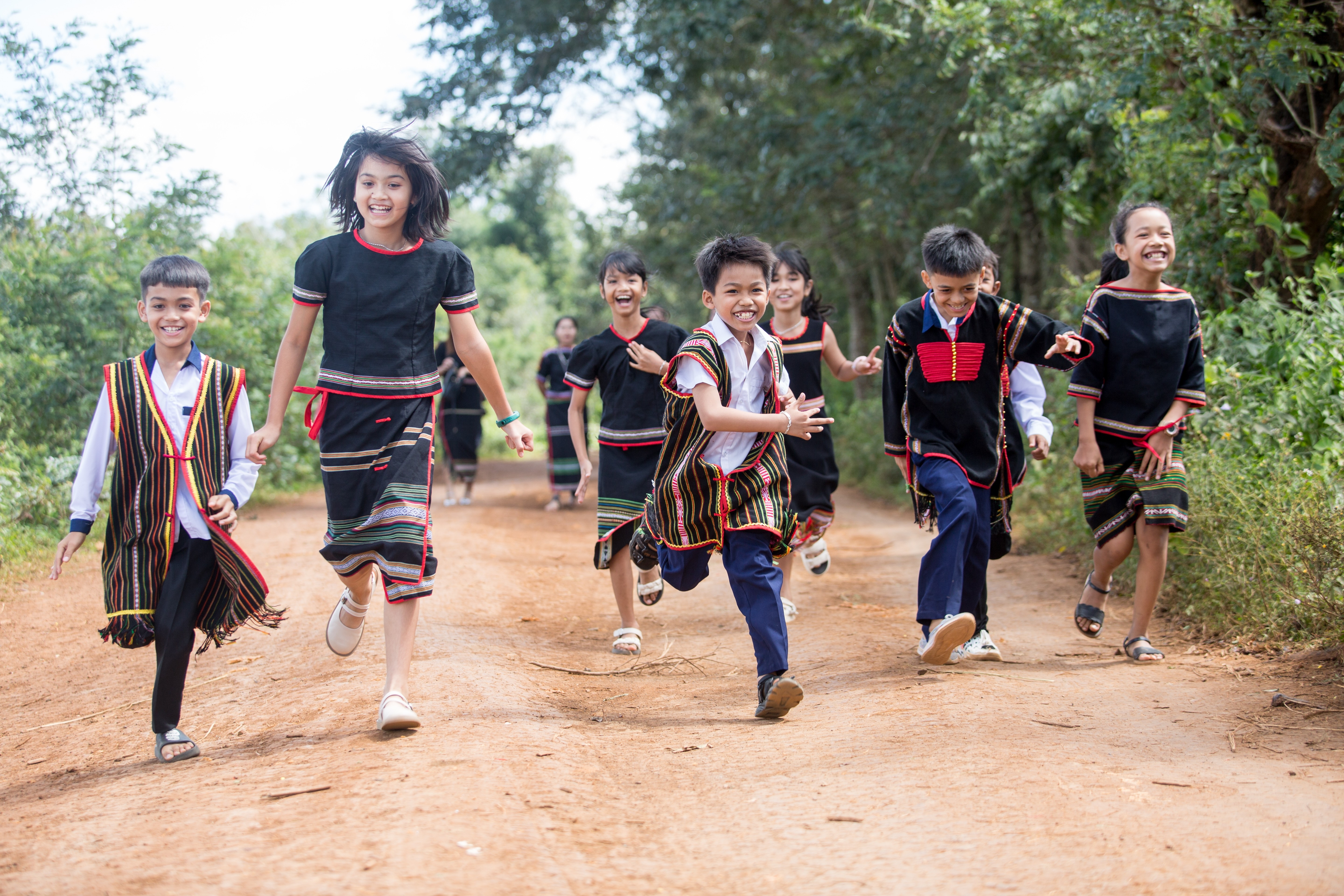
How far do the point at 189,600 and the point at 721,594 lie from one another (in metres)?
4.37

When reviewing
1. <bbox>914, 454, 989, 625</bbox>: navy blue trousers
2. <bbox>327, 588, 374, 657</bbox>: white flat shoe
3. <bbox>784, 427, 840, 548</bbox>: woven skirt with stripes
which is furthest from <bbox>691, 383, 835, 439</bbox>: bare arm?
<bbox>784, 427, 840, 548</bbox>: woven skirt with stripes

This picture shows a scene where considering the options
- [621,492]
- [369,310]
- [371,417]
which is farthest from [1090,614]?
[369,310]

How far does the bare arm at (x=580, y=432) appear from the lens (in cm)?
599

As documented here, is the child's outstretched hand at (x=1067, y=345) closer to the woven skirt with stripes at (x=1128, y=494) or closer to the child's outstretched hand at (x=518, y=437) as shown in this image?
the woven skirt with stripes at (x=1128, y=494)

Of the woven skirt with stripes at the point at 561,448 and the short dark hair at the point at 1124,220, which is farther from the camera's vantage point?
the woven skirt with stripes at the point at 561,448

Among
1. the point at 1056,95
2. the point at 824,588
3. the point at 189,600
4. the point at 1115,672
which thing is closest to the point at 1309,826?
the point at 1115,672

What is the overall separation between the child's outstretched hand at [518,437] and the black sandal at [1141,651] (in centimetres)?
297

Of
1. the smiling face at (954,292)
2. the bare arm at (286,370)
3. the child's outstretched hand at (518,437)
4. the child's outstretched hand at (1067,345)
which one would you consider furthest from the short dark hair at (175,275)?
the child's outstretched hand at (1067,345)

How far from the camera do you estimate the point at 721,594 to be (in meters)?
7.87

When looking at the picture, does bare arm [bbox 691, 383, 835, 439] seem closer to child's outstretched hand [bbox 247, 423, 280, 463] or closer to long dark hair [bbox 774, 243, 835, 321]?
child's outstretched hand [bbox 247, 423, 280, 463]

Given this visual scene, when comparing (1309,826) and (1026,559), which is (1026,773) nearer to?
(1309,826)

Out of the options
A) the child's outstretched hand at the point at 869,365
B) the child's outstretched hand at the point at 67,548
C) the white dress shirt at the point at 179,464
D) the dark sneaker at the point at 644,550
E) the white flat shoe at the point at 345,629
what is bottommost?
the white flat shoe at the point at 345,629

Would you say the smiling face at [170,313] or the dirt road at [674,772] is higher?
the smiling face at [170,313]

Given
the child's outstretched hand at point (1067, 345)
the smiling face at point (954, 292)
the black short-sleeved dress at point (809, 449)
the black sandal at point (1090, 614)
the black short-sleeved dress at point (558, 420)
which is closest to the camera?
the child's outstretched hand at point (1067, 345)
